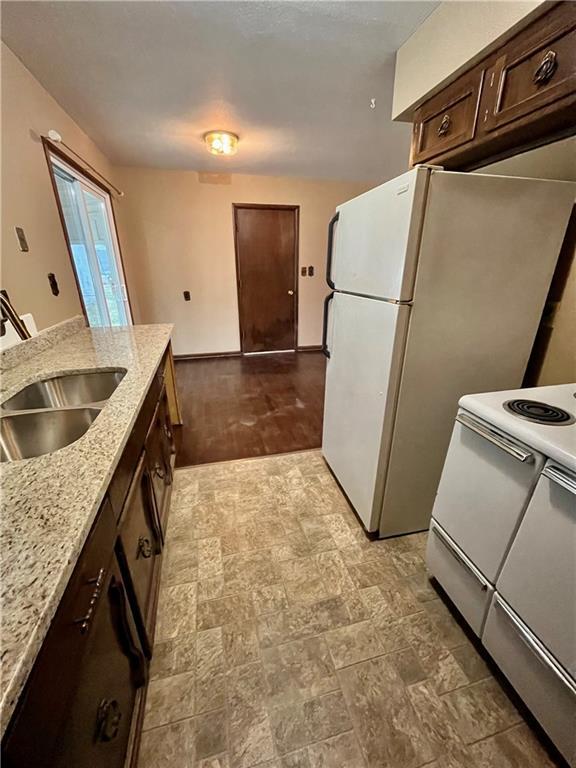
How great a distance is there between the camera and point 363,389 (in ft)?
5.35

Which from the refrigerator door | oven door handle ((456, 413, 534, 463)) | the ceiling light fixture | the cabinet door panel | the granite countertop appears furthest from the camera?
the ceiling light fixture

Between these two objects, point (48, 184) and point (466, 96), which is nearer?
point (466, 96)

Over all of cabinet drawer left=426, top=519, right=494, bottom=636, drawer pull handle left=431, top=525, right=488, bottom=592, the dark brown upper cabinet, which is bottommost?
cabinet drawer left=426, top=519, right=494, bottom=636

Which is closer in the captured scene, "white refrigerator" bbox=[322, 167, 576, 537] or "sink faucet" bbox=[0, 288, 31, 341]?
"white refrigerator" bbox=[322, 167, 576, 537]

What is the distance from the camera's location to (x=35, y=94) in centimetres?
198

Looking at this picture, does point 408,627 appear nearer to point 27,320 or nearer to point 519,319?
point 519,319

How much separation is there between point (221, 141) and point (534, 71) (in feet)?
8.12

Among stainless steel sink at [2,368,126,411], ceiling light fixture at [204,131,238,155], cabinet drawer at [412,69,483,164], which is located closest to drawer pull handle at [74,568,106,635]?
stainless steel sink at [2,368,126,411]

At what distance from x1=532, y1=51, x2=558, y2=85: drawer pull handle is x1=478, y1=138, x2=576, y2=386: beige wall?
0.37 metres

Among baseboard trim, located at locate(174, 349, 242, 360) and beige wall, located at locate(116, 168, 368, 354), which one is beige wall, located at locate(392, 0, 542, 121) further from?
baseboard trim, located at locate(174, 349, 242, 360)

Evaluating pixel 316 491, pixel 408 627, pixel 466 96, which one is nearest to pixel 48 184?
pixel 466 96

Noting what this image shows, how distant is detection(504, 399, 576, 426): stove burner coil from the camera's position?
1.00 m

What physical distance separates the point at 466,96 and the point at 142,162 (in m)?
3.53

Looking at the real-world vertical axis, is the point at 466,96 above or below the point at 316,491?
above
